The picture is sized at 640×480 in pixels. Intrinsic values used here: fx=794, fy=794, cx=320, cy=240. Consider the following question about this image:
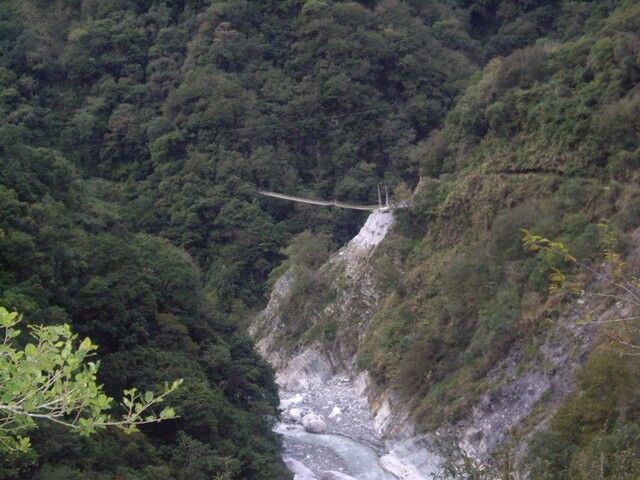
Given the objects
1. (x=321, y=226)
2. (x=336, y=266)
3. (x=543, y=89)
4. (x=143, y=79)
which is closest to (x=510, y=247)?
(x=543, y=89)

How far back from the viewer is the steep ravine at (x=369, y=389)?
14.1 metres

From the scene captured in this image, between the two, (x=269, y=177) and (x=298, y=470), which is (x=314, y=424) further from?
(x=269, y=177)

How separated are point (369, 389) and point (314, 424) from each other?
174cm

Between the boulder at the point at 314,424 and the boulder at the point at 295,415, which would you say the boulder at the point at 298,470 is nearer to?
the boulder at the point at 314,424

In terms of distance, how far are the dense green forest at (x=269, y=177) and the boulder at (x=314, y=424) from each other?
161 cm

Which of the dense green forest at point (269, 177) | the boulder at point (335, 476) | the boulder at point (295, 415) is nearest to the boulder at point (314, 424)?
the boulder at point (295, 415)

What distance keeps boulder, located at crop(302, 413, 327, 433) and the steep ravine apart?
17 centimetres

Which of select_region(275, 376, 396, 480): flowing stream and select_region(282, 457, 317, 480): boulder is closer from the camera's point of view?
select_region(282, 457, 317, 480): boulder

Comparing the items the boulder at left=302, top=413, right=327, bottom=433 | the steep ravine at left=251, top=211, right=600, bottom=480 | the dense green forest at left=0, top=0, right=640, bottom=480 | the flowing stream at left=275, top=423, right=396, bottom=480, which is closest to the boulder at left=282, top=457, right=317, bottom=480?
A: the steep ravine at left=251, top=211, right=600, bottom=480

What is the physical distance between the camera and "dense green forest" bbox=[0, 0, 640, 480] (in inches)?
519

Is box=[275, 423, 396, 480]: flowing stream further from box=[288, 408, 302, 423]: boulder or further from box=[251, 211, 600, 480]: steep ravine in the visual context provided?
box=[288, 408, 302, 423]: boulder

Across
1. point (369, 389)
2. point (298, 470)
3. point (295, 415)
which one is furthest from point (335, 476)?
point (369, 389)

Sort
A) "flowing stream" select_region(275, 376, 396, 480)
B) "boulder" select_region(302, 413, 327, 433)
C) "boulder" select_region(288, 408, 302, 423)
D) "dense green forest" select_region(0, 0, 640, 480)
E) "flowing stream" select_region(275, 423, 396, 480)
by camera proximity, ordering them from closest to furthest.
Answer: "dense green forest" select_region(0, 0, 640, 480)
"flowing stream" select_region(275, 423, 396, 480)
"flowing stream" select_region(275, 376, 396, 480)
"boulder" select_region(302, 413, 327, 433)
"boulder" select_region(288, 408, 302, 423)

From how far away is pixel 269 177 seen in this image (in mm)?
27188
